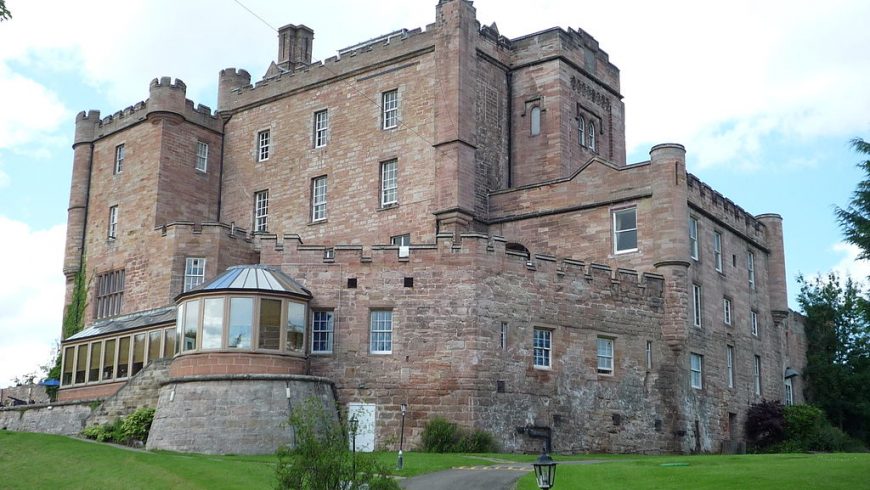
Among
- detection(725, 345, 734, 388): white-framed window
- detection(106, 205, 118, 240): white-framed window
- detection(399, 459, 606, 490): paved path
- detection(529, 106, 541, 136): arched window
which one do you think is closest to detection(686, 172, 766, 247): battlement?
detection(725, 345, 734, 388): white-framed window

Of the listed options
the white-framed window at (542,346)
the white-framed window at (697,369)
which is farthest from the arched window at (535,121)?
the white-framed window at (542,346)

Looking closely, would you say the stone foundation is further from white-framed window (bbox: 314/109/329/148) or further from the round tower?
the round tower

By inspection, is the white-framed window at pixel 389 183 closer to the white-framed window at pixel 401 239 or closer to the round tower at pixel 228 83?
the white-framed window at pixel 401 239

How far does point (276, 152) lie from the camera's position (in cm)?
4969

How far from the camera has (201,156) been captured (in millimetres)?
51312

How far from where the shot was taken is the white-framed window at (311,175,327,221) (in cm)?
4747

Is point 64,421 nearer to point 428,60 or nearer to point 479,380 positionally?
point 479,380

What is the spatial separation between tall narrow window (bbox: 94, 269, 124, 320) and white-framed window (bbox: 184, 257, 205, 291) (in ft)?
19.4

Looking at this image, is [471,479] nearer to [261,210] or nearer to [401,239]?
[401,239]

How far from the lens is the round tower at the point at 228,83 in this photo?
52438 millimetres

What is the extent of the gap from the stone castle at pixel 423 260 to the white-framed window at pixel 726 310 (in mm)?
130

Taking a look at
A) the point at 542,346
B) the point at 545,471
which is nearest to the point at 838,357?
the point at 542,346

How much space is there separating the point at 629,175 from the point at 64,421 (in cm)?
2235

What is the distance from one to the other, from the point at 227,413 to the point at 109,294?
18377 millimetres
